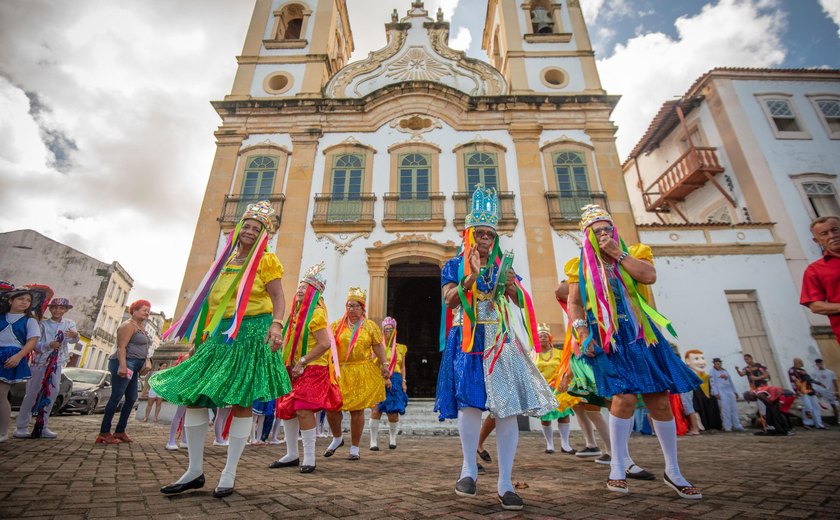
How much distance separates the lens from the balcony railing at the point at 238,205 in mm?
12383

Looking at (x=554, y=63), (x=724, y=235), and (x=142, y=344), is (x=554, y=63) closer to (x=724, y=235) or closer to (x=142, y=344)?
(x=724, y=235)

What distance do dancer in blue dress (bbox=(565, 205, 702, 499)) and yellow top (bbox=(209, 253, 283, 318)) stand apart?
2555 mm

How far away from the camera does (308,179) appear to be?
1305cm

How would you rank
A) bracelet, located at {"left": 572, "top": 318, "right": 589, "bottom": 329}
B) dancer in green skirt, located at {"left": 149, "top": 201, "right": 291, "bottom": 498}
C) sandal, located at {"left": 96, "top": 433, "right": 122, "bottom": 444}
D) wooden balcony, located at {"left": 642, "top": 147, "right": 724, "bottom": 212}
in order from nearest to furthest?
dancer in green skirt, located at {"left": 149, "top": 201, "right": 291, "bottom": 498} → bracelet, located at {"left": 572, "top": 318, "right": 589, "bottom": 329} → sandal, located at {"left": 96, "top": 433, "right": 122, "bottom": 444} → wooden balcony, located at {"left": 642, "top": 147, "right": 724, "bottom": 212}

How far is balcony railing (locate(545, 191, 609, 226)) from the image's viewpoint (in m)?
12.4

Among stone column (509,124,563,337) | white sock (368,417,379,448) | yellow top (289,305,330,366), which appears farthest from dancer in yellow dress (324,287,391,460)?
stone column (509,124,563,337)

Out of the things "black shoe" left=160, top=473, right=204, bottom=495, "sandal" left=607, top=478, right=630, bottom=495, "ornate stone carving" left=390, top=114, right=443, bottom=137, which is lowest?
"sandal" left=607, top=478, right=630, bottom=495

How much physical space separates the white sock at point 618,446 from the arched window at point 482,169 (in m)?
10.6

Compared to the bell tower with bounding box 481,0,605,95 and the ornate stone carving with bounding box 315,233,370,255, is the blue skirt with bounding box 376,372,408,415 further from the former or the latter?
the bell tower with bounding box 481,0,605,95

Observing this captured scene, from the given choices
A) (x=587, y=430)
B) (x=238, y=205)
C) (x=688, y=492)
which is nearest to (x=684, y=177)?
(x=587, y=430)

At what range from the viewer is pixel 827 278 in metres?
2.88

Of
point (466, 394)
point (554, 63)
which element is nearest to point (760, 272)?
point (554, 63)

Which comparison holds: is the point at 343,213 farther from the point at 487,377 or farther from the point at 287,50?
the point at 487,377

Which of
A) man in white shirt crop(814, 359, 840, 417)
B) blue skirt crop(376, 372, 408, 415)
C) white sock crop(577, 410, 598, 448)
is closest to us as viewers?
white sock crop(577, 410, 598, 448)
